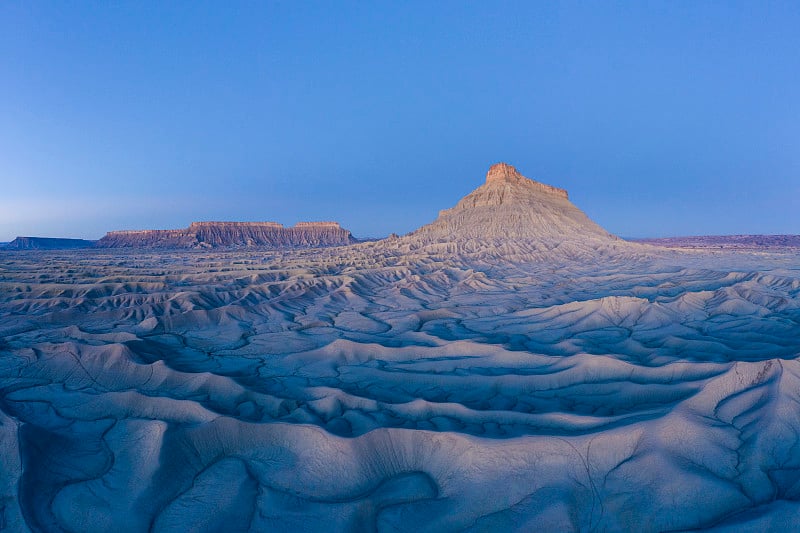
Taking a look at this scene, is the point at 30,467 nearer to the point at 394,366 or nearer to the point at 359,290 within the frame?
the point at 394,366

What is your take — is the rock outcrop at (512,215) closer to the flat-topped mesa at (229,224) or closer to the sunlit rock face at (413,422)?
the sunlit rock face at (413,422)

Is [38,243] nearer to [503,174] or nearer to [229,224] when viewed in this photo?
[229,224]

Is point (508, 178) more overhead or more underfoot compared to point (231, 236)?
more overhead

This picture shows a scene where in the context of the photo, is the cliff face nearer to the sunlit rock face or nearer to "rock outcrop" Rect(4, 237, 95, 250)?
"rock outcrop" Rect(4, 237, 95, 250)

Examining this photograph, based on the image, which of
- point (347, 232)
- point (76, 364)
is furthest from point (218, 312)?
point (347, 232)

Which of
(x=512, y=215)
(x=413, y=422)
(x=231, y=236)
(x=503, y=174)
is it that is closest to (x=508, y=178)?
(x=503, y=174)
